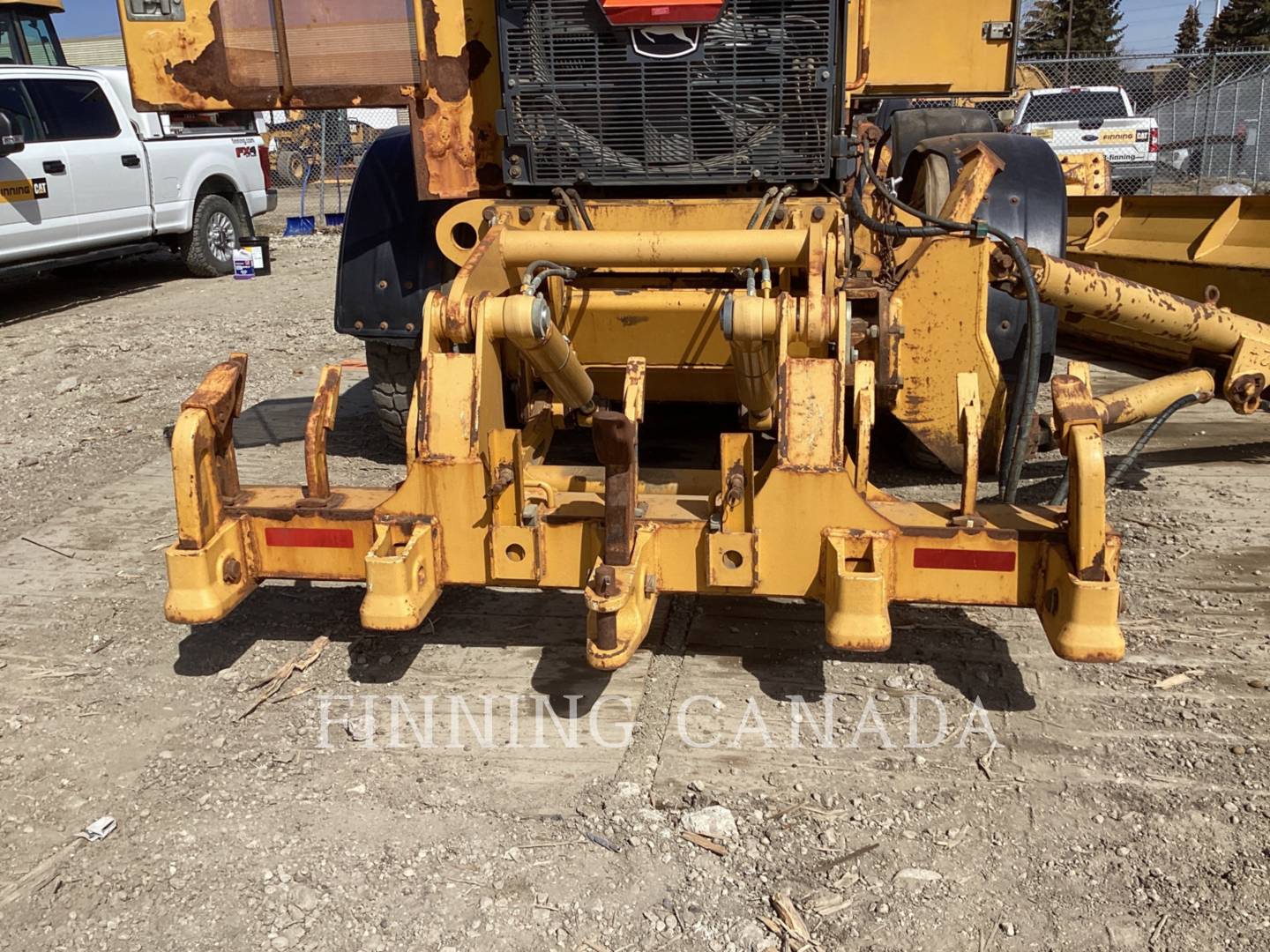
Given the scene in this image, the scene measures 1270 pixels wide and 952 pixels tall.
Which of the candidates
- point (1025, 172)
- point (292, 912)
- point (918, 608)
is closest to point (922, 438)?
point (918, 608)

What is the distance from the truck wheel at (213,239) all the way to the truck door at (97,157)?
37.4 inches

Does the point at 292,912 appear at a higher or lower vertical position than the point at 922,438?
lower

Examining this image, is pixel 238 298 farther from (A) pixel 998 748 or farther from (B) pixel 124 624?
(A) pixel 998 748

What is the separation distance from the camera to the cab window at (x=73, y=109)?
33.6ft

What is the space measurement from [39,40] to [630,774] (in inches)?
511

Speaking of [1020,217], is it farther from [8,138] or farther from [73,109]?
[73,109]

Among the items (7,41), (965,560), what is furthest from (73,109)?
(965,560)

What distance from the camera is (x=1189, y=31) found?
53656 millimetres

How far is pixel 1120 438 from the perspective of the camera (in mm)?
6293

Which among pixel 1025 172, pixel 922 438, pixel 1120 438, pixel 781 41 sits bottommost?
pixel 1120 438

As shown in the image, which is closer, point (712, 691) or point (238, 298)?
point (712, 691)

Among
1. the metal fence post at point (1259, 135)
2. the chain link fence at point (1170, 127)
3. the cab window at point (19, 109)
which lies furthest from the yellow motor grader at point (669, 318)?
the metal fence post at point (1259, 135)

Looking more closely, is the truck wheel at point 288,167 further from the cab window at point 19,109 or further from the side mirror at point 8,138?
the side mirror at point 8,138

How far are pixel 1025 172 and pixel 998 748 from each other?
114 inches
